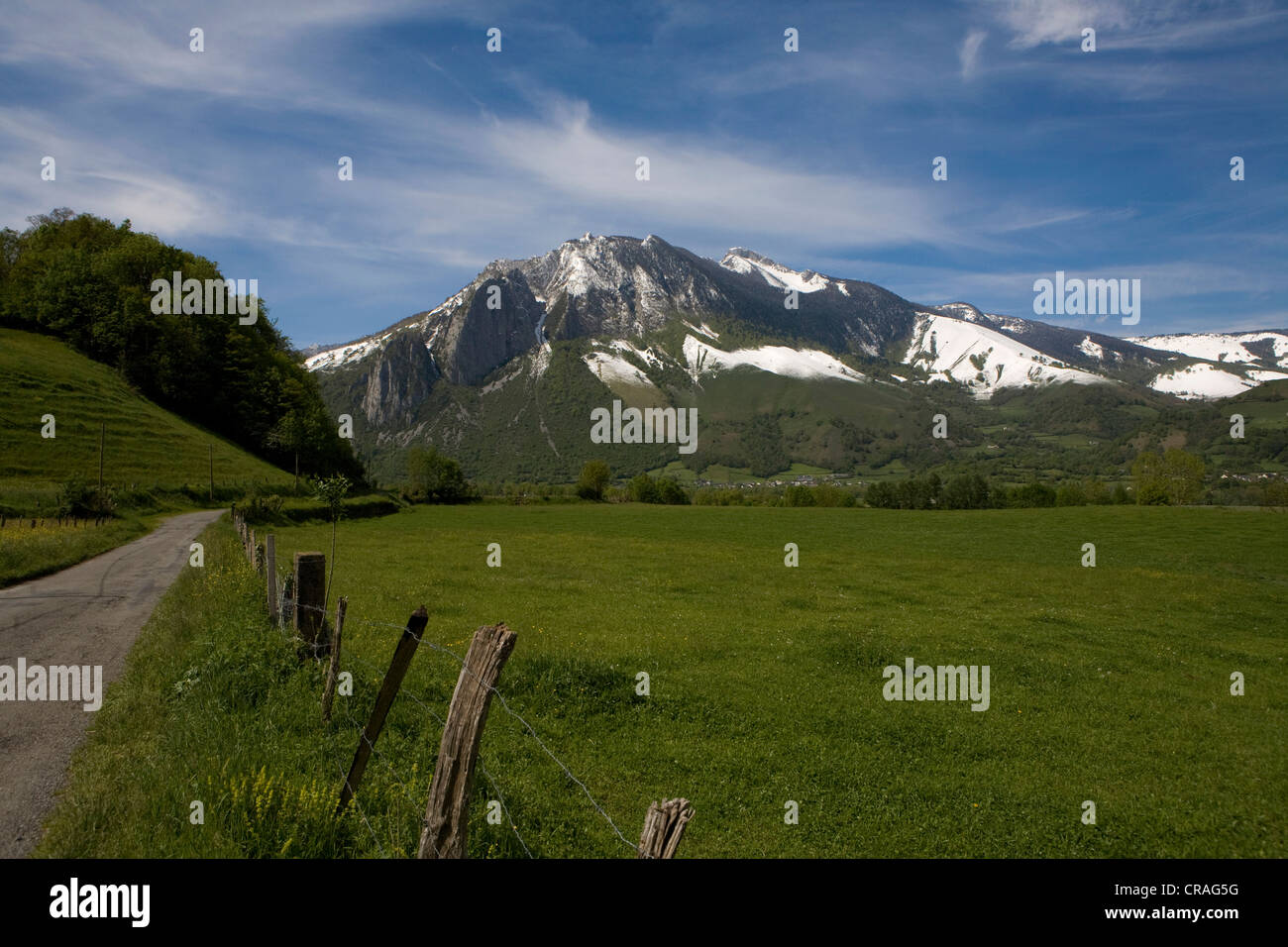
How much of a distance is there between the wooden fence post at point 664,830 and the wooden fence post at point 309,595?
8.07 meters

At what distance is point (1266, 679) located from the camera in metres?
17.2

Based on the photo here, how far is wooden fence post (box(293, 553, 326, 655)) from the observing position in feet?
33.4

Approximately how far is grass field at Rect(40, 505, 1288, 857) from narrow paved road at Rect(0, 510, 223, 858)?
0.43 m

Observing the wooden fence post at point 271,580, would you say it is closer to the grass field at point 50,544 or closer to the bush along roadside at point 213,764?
the bush along roadside at point 213,764

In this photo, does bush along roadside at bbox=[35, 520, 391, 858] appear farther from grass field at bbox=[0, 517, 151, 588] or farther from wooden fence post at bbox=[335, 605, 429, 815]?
grass field at bbox=[0, 517, 151, 588]

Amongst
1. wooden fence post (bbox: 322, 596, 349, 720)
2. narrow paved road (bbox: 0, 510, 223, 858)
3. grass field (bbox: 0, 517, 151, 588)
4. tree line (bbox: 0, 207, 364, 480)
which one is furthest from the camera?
tree line (bbox: 0, 207, 364, 480)

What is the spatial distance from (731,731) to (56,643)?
14.6 m

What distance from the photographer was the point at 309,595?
10438 mm

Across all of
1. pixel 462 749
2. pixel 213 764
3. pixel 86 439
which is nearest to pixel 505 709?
pixel 213 764

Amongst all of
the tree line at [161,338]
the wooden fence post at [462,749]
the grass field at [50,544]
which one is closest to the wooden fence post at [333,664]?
the wooden fence post at [462,749]

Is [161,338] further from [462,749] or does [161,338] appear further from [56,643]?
[462,749]

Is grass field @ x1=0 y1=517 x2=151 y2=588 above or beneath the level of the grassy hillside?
beneath

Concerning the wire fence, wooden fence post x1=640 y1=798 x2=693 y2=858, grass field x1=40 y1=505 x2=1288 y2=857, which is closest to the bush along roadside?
grass field x1=40 y1=505 x2=1288 y2=857

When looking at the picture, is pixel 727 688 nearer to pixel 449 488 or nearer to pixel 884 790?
pixel 884 790
